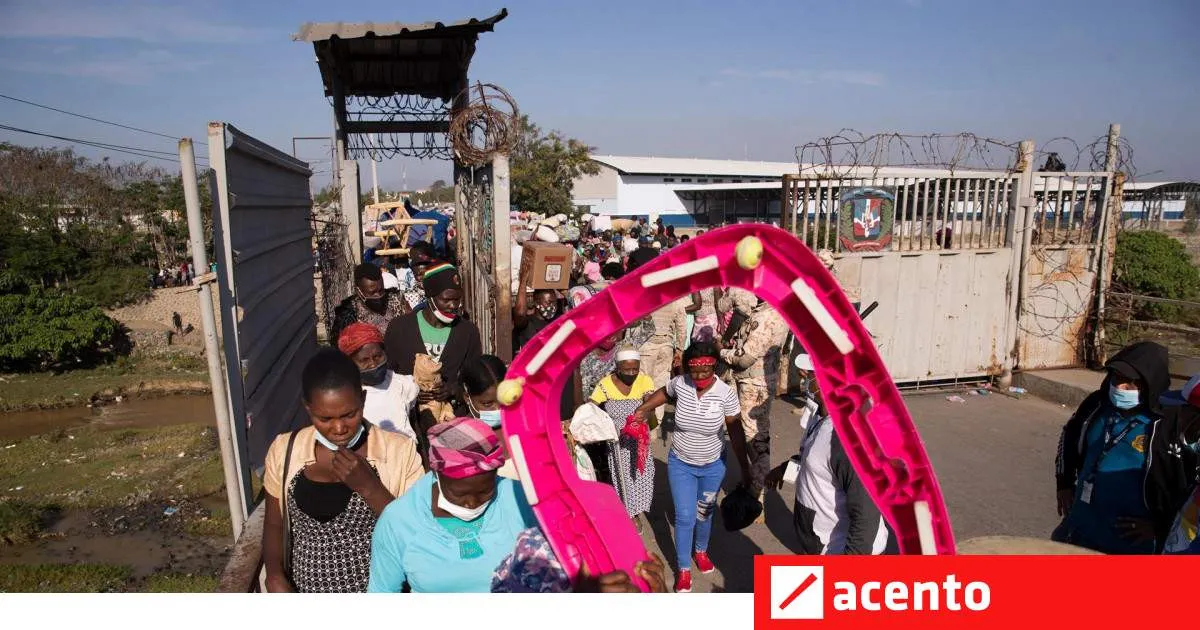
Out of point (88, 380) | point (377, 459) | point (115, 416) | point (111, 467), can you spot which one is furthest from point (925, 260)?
point (88, 380)

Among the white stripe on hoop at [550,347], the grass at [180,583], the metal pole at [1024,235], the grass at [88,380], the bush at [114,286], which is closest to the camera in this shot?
the white stripe on hoop at [550,347]

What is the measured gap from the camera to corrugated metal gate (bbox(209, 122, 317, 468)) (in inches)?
113

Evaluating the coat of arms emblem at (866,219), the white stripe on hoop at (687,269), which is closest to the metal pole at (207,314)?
the white stripe on hoop at (687,269)

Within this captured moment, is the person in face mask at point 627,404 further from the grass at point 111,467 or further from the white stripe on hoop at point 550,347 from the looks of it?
the grass at point 111,467

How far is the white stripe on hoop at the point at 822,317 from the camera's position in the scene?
1.35 m

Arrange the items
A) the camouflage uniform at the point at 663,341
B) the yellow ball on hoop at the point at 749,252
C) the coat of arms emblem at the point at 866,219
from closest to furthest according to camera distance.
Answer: the yellow ball on hoop at the point at 749,252, the camouflage uniform at the point at 663,341, the coat of arms emblem at the point at 866,219

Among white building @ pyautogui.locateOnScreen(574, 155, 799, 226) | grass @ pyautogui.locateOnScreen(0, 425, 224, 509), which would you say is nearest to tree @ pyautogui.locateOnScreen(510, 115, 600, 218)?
white building @ pyautogui.locateOnScreen(574, 155, 799, 226)

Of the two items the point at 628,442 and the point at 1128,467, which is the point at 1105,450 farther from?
the point at 628,442

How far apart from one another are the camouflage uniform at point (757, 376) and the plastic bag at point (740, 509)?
2.74ft

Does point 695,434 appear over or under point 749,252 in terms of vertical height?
under

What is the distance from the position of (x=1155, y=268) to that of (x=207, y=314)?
1396cm

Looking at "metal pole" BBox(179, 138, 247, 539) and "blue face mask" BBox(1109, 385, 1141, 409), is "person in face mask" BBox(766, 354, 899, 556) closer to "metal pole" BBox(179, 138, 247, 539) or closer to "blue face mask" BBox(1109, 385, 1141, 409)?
"blue face mask" BBox(1109, 385, 1141, 409)

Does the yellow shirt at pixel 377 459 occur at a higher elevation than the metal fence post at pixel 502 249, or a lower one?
lower

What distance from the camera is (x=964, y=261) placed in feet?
27.0
